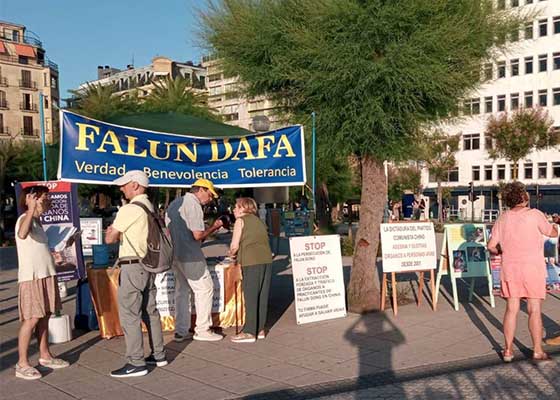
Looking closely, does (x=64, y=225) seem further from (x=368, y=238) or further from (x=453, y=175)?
(x=453, y=175)

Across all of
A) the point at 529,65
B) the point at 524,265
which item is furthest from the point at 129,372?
the point at 529,65

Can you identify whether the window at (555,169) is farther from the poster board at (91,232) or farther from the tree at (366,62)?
the poster board at (91,232)

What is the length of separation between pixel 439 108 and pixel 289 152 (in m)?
2.23

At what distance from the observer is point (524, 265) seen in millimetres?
6109

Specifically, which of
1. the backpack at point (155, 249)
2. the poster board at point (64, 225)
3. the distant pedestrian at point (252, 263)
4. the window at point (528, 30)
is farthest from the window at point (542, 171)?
the backpack at point (155, 249)

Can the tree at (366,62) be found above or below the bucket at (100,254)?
above

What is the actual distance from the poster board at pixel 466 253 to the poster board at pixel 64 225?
5276mm

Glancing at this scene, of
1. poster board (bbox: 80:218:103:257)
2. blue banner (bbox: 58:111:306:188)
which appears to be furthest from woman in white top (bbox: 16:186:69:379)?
poster board (bbox: 80:218:103:257)

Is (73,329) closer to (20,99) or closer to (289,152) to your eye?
(289,152)

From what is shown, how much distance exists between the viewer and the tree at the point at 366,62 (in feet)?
25.5

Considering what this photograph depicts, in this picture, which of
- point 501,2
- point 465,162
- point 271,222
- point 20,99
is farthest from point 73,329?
point 20,99

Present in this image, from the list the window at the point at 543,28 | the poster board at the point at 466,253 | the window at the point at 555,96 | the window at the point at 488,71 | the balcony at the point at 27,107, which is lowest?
the poster board at the point at 466,253

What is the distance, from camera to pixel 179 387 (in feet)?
17.9

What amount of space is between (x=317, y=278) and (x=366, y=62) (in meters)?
2.91
